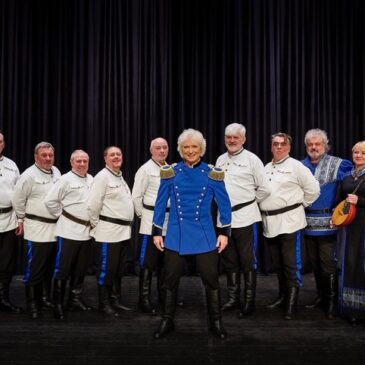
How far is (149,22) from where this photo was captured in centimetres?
518

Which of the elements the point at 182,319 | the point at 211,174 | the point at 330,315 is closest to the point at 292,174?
the point at 211,174

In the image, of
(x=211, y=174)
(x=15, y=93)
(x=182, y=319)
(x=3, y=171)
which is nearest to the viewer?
(x=211, y=174)

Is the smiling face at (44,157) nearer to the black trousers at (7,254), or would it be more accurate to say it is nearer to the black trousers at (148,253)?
the black trousers at (7,254)

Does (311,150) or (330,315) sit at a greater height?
(311,150)

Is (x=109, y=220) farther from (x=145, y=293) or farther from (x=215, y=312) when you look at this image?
(x=215, y=312)

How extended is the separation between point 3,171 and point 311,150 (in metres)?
2.45

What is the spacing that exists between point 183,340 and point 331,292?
1.30 meters

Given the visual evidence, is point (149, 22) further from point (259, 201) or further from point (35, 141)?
point (259, 201)

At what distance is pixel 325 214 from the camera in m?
3.32

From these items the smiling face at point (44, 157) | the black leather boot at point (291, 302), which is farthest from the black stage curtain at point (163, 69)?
the black leather boot at point (291, 302)

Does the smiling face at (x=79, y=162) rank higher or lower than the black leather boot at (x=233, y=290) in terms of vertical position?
higher

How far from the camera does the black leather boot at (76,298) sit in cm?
347

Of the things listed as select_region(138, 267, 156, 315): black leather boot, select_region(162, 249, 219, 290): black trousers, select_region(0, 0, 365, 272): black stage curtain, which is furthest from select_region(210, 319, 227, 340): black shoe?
select_region(0, 0, 365, 272): black stage curtain

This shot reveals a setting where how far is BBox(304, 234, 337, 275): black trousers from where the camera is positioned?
3330 millimetres
